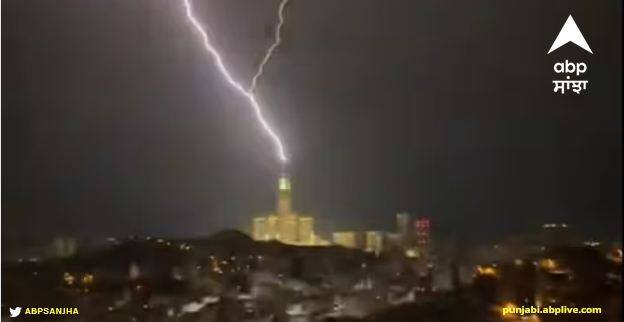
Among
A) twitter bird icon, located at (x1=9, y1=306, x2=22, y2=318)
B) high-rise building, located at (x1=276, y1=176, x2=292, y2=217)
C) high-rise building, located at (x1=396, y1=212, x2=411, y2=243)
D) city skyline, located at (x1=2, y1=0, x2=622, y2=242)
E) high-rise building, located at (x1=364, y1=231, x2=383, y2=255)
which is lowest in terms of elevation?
twitter bird icon, located at (x1=9, y1=306, x2=22, y2=318)

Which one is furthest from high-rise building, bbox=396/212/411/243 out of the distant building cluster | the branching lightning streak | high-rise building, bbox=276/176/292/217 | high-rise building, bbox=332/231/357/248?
the branching lightning streak

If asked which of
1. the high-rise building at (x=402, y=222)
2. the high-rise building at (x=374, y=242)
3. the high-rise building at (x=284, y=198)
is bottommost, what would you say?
the high-rise building at (x=374, y=242)

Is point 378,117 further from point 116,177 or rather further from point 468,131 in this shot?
point 116,177

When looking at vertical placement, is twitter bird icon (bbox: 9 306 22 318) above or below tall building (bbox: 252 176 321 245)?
below

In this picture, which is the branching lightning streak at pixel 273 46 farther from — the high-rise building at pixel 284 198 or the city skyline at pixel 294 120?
the high-rise building at pixel 284 198

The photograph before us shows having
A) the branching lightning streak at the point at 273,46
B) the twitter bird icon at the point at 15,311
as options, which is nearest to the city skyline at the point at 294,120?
the branching lightning streak at the point at 273,46

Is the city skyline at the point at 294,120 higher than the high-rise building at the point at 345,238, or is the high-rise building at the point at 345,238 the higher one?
the city skyline at the point at 294,120

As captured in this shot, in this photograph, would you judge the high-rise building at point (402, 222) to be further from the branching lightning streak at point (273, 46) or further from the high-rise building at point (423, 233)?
the branching lightning streak at point (273, 46)

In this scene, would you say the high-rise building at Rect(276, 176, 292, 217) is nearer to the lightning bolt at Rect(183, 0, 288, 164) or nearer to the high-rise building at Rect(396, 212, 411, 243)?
the lightning bolt at Rect(183, 0, 288, 164)

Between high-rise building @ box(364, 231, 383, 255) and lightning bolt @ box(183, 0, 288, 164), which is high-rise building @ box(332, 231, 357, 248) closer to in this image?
high-rise building @ box(364, 231, 383, 255)
